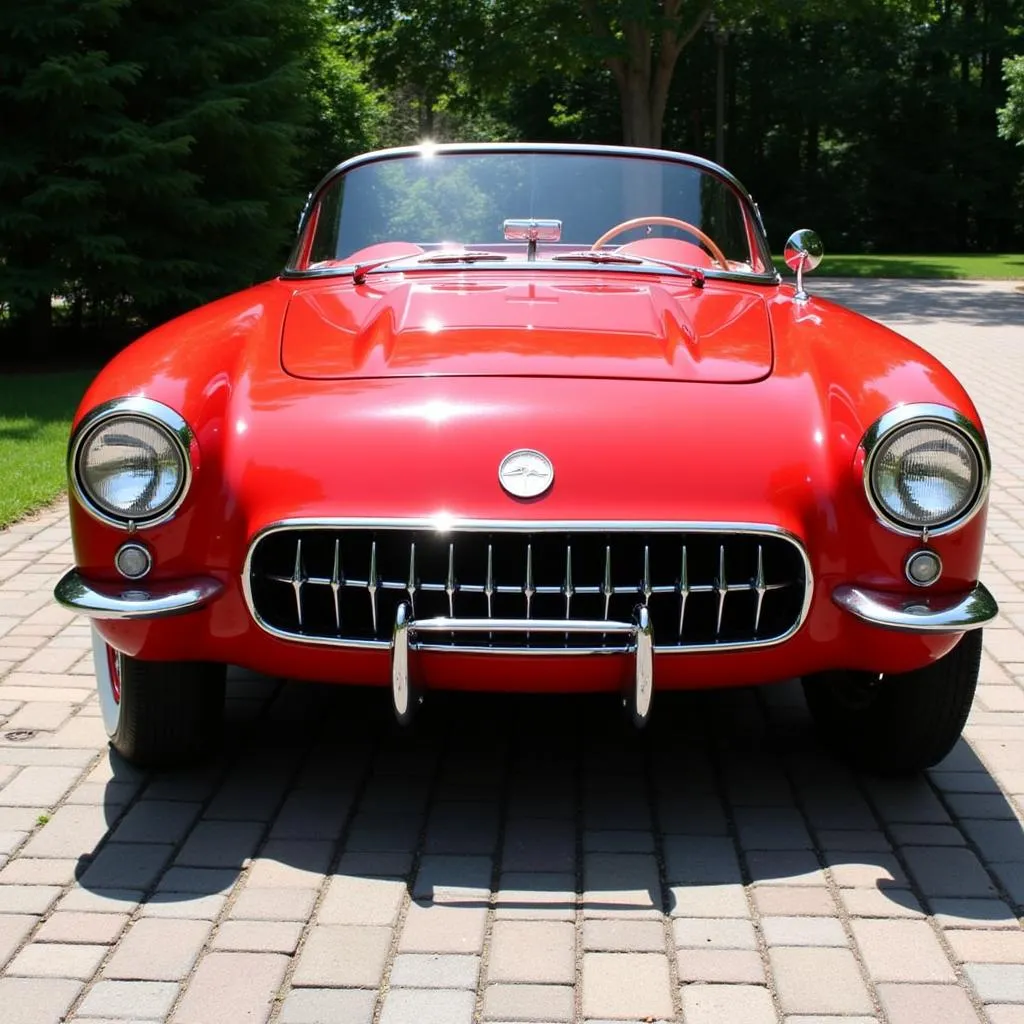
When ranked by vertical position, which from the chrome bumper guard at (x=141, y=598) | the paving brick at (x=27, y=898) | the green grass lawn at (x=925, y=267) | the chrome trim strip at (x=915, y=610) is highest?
the chrome bumper guard at (x=141, y=598)

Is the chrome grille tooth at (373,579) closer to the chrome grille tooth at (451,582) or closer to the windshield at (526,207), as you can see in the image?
the chrome grille tooth at (451,582)

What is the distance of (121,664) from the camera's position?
10.4 ft

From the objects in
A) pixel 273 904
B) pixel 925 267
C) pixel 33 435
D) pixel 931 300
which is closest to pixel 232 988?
pixel 273 904

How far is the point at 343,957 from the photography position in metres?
2.56

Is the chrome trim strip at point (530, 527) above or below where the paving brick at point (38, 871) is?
above

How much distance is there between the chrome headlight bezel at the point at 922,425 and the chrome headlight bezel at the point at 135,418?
1.40 meters

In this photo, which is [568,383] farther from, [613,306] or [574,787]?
[574,787]

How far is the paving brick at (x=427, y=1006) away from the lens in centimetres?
236

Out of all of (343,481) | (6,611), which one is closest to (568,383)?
(343,481)

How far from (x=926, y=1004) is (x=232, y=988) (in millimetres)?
1205

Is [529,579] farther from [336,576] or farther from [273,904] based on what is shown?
[273,904]

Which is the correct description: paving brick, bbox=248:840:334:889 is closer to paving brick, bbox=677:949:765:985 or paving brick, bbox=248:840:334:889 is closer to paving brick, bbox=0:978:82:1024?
paving brick, bbox=0:978:82:1024

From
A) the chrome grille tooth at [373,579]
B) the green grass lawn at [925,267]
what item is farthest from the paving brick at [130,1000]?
the green grass lawn at [925,267]

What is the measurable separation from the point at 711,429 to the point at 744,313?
0.82 meters
